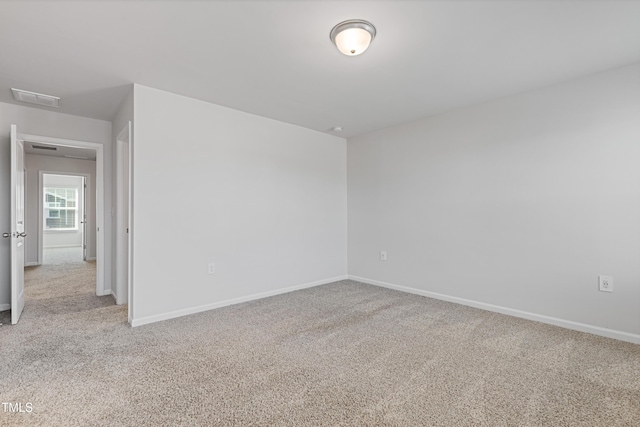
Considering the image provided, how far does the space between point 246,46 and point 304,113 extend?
1.59 m

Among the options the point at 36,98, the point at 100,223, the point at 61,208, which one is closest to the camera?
the point at 36,98

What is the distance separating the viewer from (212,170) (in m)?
3.48

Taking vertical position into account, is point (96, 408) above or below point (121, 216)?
below

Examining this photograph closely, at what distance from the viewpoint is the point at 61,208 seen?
10.2 m

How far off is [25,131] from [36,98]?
56 centimetres

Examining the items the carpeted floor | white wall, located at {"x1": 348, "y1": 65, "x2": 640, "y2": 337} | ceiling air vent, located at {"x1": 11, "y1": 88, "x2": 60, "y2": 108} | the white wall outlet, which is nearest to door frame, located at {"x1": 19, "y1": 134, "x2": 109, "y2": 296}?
ceiling air vent, located at {"x1": 11, "y1": 88, "x2": 60, "y2": 108}

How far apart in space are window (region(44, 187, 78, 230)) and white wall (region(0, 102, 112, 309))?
7.92 m

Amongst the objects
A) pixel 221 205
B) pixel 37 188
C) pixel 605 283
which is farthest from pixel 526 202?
pixel 37 188

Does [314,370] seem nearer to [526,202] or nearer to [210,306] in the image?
[210,306]

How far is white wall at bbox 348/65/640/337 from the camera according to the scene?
2635 millimetres

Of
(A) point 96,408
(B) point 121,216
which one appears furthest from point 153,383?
(B) point 121,216

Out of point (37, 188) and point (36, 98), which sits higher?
point (36, 98)

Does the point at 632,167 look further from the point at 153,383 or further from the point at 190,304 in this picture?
the point at 190,304

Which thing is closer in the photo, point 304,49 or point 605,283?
point 304,49
